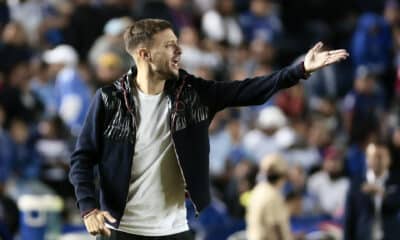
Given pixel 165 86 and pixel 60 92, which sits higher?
pixel 60 92

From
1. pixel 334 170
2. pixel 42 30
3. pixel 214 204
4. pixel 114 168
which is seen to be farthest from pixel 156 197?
pixel 42 30

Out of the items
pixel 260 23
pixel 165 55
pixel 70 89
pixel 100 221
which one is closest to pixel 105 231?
pixel 100 221

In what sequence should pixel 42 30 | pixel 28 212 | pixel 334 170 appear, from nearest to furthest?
1. pixel 28 212
2. pixel 334 170
3. pixel 42 30

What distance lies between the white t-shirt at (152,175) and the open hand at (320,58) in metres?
0.73

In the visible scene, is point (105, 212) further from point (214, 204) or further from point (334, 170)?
point (334, 170)

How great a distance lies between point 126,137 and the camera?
18.8 feet

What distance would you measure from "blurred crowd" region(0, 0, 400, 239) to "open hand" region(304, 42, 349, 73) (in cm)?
322

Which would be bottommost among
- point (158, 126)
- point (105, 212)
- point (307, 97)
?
point (105, 212)

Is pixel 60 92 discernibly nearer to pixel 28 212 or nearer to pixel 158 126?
pixel 28 212

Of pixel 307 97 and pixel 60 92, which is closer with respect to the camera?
pixel 60 92

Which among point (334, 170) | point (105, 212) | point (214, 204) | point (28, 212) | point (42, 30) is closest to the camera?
point (105, 212)

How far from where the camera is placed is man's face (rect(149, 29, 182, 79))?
575cm

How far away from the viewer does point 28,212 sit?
10.2m

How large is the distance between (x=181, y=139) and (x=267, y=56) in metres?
8.91
